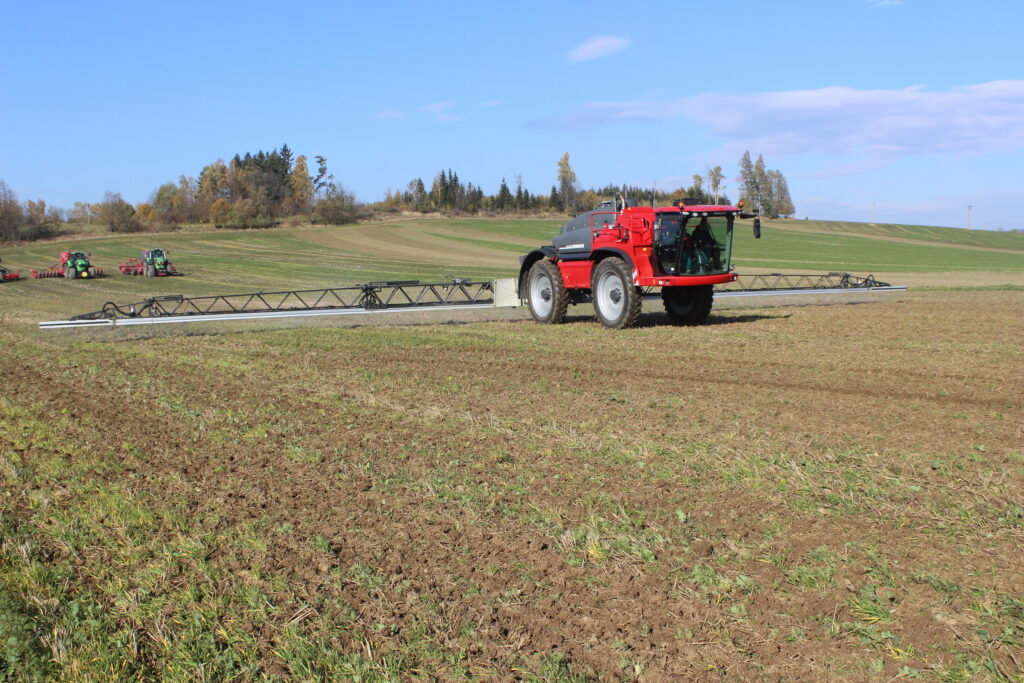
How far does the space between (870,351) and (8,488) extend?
1039cm

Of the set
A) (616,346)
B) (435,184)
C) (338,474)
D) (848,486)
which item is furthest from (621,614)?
(435,184)

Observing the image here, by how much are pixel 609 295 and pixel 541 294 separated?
2.06 meters

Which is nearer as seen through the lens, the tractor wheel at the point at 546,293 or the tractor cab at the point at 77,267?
the tractor wheel at the point at 546,293

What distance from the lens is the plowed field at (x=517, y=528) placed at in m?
3.36

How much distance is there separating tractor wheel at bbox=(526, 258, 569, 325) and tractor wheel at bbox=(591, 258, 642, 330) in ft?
2.98

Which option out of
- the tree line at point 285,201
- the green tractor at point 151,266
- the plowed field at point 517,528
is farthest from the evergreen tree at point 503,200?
the plowed field at point 517,528

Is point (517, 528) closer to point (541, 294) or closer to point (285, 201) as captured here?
point (541, 294)

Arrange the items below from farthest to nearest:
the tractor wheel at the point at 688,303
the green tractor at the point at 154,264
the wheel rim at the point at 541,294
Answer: the green tractor at the point at 154,264
the wheel rim at the point at 541,294
the tractor wheel at the point at 688,303

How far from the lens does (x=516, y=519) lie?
4.74 meters

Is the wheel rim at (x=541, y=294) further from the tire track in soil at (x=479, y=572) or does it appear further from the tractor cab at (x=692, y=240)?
the tire track in soil at (x=479, y=572)

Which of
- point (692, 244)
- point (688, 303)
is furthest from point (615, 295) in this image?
point (688, 303)

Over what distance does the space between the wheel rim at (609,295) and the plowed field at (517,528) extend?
18.2 ft

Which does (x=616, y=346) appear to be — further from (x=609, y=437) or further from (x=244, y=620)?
(x=244, y=620)

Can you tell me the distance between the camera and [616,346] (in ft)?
40.9
